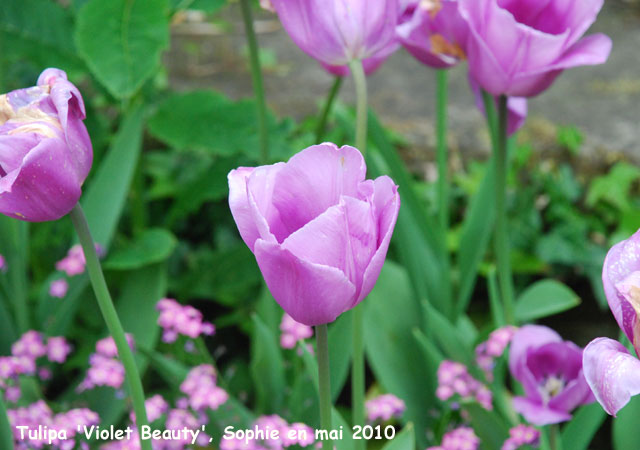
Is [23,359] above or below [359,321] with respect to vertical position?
below

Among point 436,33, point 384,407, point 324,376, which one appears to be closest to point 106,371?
point 384,407

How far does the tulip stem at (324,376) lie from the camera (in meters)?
0.61

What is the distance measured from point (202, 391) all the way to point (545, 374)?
40 centimetres

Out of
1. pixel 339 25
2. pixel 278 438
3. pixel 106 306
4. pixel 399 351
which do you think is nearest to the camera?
pixel 106 306

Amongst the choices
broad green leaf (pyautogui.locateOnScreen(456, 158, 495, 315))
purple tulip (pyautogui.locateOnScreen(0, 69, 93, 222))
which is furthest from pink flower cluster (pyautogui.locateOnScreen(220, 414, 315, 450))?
broad green leaf (pyautogui.locateOnScreen(456, 158, 495, 315))

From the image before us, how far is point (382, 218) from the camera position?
61 centimetres

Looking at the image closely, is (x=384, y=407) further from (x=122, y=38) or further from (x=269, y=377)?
(x=122, y=38)

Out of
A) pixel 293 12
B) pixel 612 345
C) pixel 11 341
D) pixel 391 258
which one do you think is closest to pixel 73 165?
pixel 293 12

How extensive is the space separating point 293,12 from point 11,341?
30.4 inches

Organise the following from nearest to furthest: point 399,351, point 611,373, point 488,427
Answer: point 611,373 → point 488,427 → point 399,351

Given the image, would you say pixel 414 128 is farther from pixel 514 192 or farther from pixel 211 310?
pixel 211 310

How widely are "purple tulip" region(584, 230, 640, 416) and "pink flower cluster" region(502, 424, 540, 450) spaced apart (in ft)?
1.28

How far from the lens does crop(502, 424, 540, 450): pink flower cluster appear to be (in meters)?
0.94

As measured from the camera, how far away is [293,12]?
83cm
